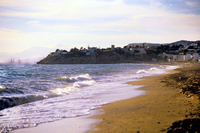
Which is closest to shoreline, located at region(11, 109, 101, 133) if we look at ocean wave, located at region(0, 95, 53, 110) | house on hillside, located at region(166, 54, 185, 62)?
ocean wave, located at region(0, 95, 53, 110)

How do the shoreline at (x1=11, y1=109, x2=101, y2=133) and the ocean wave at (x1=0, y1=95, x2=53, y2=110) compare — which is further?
the ocean wave at (x1=0, y1=95, x2=53, y2=110)

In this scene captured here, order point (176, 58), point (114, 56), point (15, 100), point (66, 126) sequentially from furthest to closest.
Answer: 1. point (114, 56)
2. point (176, 58)
3. point (15, 100)
4. point (66, 126)

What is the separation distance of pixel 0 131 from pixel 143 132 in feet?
13.0

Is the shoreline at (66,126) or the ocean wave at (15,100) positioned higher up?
the ocean wave at (15,100)

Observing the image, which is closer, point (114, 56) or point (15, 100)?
point (15, 100)

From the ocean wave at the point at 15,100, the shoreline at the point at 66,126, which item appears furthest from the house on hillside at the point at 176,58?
the shoreline at the point at 66,126

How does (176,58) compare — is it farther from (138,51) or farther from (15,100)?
(15,100)

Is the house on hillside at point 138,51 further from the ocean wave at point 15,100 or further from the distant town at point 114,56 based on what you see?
the ocean wave at point 15,100

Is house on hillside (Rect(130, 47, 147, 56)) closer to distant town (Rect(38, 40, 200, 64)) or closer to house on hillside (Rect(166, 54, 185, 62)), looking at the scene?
distant town (Rect(38, 40, 200, 64))

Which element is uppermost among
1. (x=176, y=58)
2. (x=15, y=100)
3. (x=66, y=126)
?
(x=176, y=58)

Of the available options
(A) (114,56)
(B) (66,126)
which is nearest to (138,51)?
(A) (114,56)

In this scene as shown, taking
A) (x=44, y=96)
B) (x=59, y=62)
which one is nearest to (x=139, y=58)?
(x=59, y=62)

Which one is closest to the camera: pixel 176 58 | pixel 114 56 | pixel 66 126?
pixel 66 126

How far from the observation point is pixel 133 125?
4.80m
